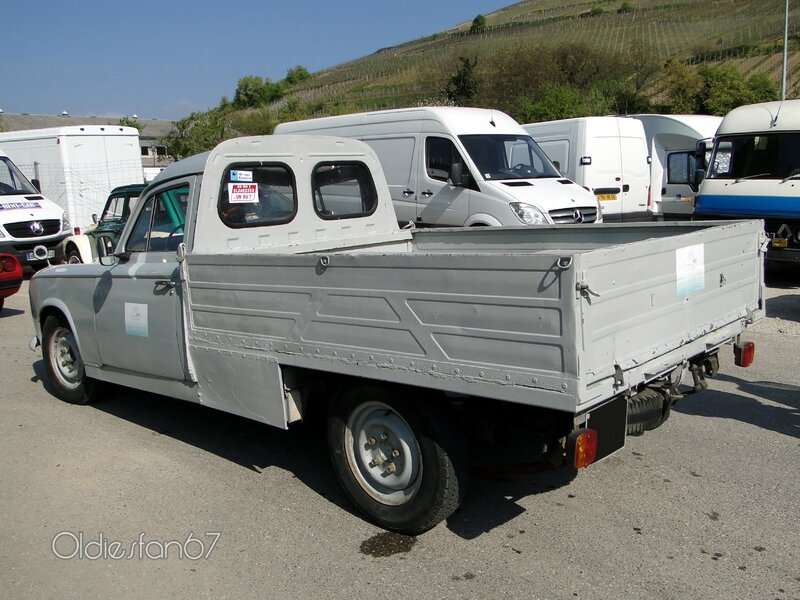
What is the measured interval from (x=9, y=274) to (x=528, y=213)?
7703mm

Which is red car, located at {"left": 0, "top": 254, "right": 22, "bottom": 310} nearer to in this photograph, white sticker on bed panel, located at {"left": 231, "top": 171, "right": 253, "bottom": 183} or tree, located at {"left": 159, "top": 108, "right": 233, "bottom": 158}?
white sticker on bed panel, located at {"left": 231, "top": 171, "right": 253, "bottom": 183}

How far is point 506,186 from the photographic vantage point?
10.8 meters

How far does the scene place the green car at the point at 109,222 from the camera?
13117 millimetres

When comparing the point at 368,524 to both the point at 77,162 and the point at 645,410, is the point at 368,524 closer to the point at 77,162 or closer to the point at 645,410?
the point at 645,410

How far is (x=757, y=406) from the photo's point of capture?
18.8 ft

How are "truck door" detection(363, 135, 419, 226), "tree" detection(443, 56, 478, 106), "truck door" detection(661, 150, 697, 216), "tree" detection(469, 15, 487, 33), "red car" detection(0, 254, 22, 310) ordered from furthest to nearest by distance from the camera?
"tree" detection(469, 15, 487, 33) < "tree" detection(443, 56, 478, 106) < "truck door" detection(661, 150, 697, 216) < "truck door" detection(363, 135, 419, 226) < "red car" detection(0, 254, 22, 310)

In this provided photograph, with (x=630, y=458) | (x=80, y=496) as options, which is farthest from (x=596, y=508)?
(x=80, y=496)

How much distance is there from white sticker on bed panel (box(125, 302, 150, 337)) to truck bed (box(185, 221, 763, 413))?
0.61m

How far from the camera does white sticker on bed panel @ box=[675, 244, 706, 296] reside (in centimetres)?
374

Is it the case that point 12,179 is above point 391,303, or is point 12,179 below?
above

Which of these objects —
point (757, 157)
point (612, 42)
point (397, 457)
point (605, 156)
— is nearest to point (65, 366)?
point (397, 457)

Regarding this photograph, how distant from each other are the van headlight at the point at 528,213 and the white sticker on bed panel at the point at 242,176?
19.2ft

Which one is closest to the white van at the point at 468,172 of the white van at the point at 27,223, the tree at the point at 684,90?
the white van at the point at 27,223

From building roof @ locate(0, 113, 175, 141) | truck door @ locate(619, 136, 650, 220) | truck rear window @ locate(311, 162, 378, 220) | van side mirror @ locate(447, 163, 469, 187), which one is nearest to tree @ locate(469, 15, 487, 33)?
building roof @ locate(0, 113, 175, 141)
